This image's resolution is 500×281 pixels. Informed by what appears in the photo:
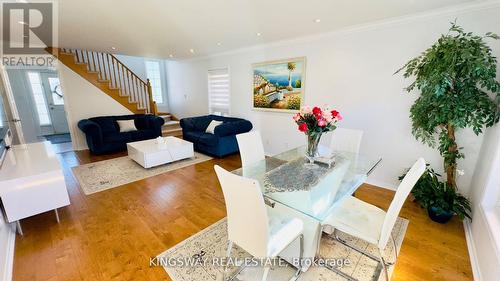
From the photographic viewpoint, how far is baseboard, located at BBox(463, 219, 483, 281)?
160cm

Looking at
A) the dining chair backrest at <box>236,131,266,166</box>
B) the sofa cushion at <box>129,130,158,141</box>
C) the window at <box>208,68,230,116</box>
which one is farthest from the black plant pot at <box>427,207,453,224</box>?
the sofa cushion at <box>129,130,158,141</box>

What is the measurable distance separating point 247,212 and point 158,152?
9.90ft

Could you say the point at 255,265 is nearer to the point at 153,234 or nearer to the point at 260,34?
the point at 153,234

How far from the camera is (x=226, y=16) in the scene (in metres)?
2.64

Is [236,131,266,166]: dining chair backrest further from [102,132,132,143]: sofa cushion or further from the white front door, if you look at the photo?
the white front door

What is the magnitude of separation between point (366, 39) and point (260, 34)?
1.59 metres

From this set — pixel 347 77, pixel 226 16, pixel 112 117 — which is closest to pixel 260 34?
pixel 226 16

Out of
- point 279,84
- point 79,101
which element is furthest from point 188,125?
point 79,101

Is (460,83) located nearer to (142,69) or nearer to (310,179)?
(310,179)

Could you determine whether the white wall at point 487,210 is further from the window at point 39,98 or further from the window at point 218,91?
the window at point 39,98

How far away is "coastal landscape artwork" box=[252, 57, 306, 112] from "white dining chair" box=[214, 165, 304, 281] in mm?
2811

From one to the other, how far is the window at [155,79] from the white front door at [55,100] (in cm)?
253

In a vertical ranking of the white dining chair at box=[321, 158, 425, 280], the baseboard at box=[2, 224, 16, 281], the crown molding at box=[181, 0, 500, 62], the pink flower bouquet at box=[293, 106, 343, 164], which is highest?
the crown molding at box=[181, 0, 500, 62]

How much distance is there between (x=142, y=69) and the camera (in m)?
7.14
